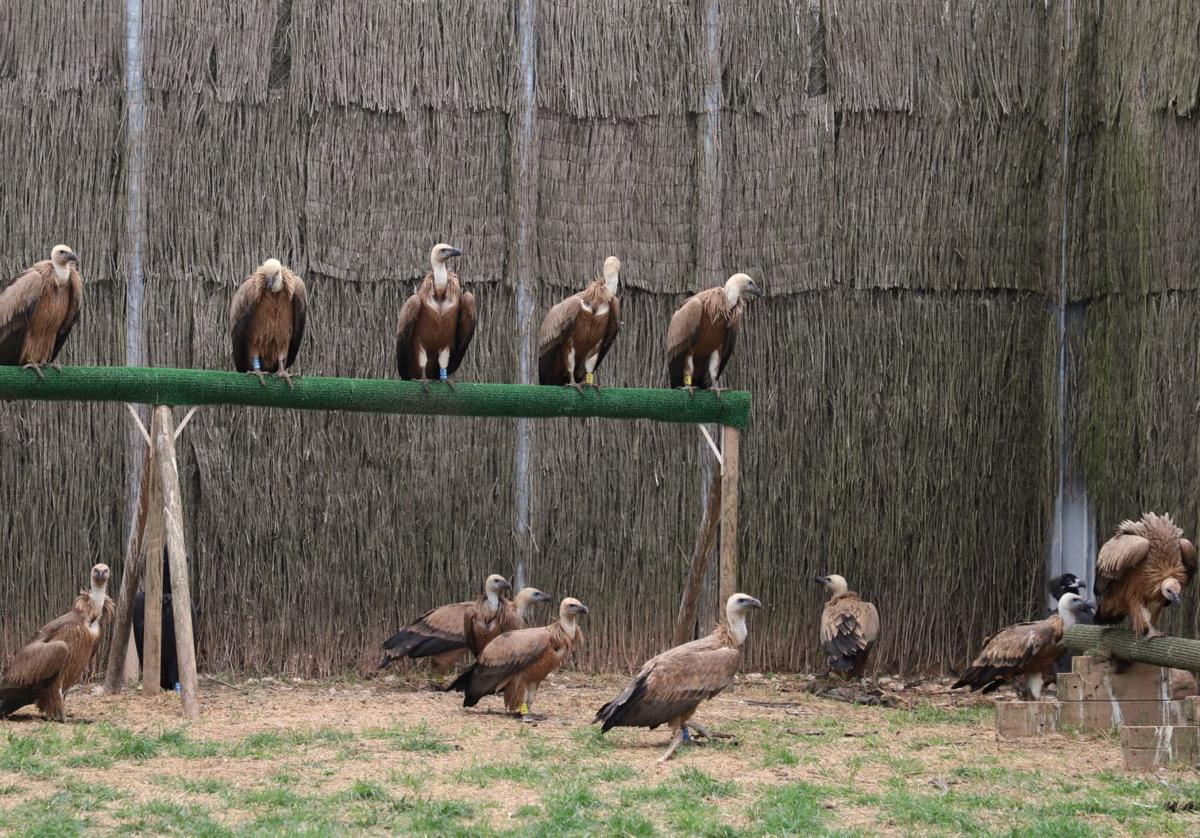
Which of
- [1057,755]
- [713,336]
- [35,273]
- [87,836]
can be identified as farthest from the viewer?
[713,336]

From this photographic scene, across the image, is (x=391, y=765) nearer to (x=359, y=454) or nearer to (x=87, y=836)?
(x=87, y=836)

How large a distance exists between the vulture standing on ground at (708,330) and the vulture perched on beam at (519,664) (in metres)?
1.85

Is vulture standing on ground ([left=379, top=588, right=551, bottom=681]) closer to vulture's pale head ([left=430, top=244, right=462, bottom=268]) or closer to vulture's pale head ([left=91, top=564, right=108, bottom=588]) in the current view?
vulture's pale head ([left=91, top=564, right=108, bottom=588])

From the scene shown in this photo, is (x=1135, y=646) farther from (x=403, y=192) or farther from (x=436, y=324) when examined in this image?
(x=403, y=192)

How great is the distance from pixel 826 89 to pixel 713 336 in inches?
96.0

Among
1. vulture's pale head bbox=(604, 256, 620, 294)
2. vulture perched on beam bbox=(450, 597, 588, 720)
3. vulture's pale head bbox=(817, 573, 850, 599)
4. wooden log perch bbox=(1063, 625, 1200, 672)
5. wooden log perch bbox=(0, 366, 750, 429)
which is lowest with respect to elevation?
vulture perched on beam bbox=(450, 597, 588, 720)

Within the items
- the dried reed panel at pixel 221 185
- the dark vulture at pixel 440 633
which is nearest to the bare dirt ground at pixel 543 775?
the dark vulture at pixel 440 633

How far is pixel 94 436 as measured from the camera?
1047 cm

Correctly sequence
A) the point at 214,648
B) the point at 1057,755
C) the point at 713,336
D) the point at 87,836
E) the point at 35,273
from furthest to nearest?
the point at 214,648 < the point at 713,336 < the point at 35,273 < the point at 1057,755 < the point at 87,836

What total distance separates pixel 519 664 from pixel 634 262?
3.43 meters

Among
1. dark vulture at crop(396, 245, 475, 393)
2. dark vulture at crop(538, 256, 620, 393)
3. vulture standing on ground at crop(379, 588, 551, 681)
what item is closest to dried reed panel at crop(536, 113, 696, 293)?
dark vulture at crop(538, 256, 620, 393)

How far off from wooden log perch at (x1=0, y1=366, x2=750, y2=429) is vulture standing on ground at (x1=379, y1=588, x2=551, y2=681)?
55.4 inches

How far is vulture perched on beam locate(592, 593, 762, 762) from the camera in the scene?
7793 millimetres

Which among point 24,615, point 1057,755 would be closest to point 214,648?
point 24,615
